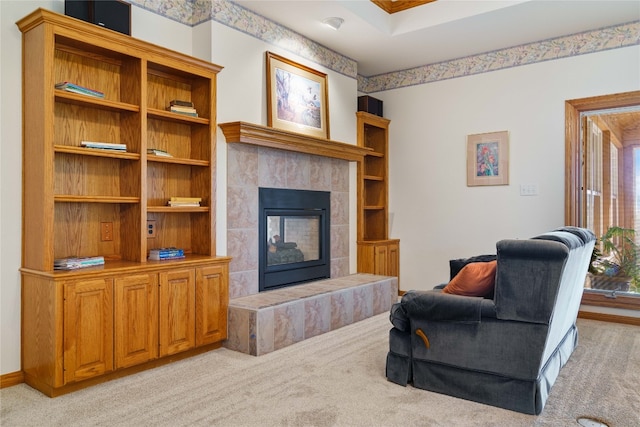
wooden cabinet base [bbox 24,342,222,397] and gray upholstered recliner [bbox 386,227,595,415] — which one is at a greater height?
gray upholstered recliner [bbox 386,227,595,415]

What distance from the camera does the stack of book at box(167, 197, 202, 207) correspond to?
137 inches

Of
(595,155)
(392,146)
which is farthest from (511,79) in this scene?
(392,146)

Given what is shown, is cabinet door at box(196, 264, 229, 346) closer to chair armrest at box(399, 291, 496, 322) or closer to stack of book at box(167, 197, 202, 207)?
stack of book at box(167, 197, 202, 207)

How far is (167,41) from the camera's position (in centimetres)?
376

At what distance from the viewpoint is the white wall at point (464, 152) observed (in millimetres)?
4742

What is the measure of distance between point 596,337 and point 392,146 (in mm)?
3141

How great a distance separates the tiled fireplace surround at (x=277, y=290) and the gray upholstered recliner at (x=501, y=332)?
3.55ft

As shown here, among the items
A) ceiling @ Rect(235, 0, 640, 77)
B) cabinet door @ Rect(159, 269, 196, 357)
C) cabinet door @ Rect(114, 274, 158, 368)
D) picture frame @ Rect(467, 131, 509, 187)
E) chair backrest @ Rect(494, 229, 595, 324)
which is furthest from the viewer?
picture frame @ Rect(467, 131, 509, 187)

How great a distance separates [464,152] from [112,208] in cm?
383

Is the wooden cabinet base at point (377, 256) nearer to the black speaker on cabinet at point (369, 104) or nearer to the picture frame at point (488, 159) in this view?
the picture frame at point (488, 159)

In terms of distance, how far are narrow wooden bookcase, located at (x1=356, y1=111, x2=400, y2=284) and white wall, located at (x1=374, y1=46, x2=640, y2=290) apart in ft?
0.38

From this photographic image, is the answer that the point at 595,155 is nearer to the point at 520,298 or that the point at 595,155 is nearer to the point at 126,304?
the point at 520,298

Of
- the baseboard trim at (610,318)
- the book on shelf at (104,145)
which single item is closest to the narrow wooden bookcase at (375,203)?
the baseboard trim at (610,318)

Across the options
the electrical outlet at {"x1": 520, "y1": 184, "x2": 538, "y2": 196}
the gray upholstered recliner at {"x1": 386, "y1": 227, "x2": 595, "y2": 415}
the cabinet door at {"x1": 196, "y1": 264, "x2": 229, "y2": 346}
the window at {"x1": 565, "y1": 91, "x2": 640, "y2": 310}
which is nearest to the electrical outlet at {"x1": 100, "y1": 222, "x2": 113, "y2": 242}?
the cabinet door at {"x1": 196, "y1": 264, "x2": 229, "y2": 346}
